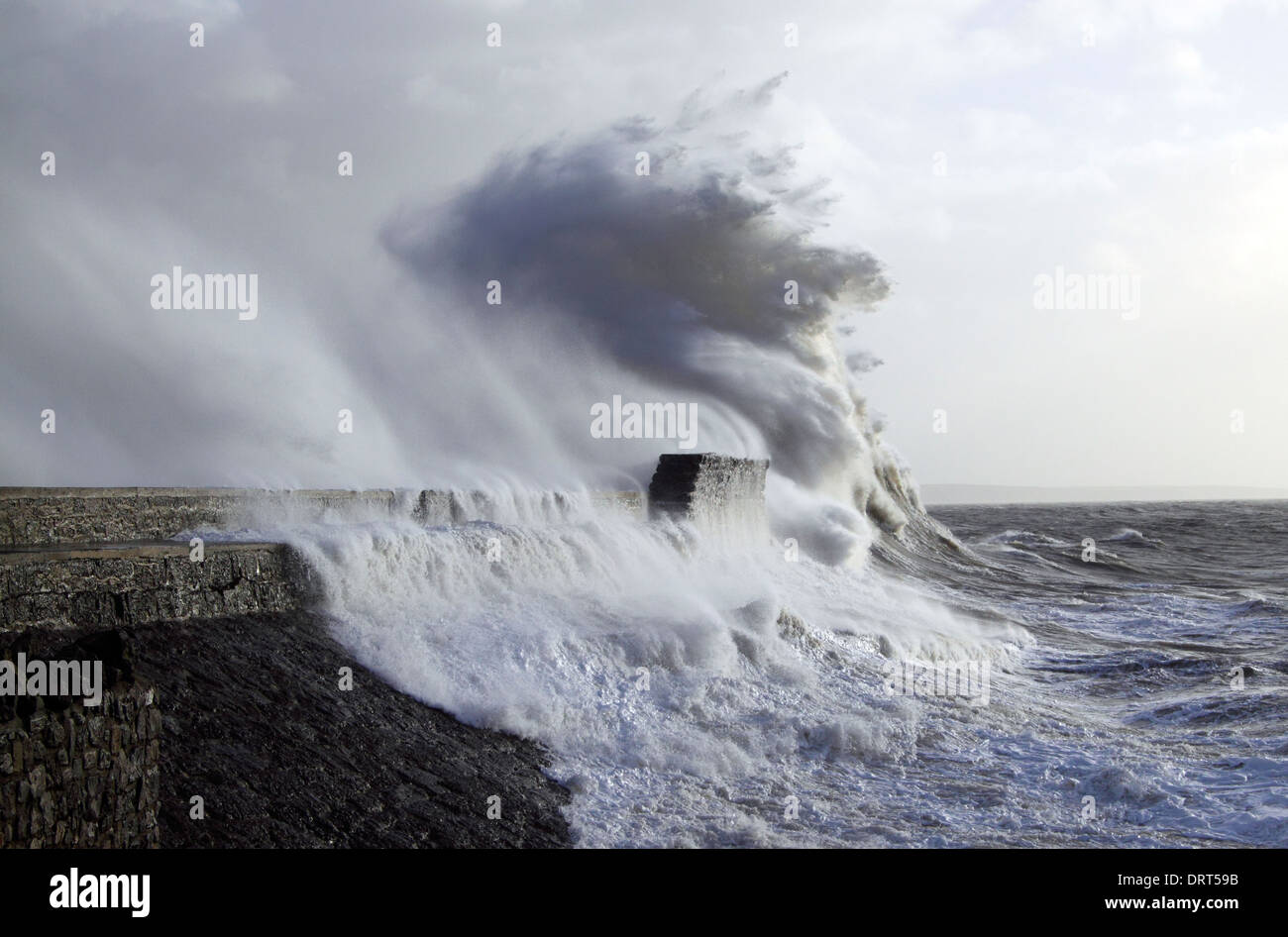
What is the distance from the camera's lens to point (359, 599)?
7.92m

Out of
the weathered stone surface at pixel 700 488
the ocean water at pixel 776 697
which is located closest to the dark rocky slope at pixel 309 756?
the ocean water at pixel 776 697

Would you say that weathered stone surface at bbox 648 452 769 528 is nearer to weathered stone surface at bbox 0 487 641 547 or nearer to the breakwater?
weathered stone surface at bbox 0 487 641 547

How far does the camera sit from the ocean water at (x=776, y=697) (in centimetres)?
681

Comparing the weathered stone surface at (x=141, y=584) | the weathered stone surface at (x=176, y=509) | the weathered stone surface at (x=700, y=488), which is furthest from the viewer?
the weathered stone surface at (x=700, y=488)

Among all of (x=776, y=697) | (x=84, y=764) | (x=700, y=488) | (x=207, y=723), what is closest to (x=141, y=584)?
(x=207, y=723)

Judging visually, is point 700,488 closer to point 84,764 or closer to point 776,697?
point 776,697

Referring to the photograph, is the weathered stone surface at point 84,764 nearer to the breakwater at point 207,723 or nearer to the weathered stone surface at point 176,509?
the breakwater at point 207,723

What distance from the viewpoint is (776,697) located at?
9.06 meters

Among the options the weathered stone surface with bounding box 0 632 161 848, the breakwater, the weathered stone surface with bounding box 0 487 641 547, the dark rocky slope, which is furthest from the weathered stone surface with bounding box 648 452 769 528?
the weathered stone surface with bounding box 0 632 161 848

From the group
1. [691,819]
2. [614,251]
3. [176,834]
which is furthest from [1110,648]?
[176,834]

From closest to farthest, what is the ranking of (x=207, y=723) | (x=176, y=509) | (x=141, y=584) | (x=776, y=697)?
(x=207, y=723) < (x=141, y=584) < (x=176, y=509) < (x=776, y=697)

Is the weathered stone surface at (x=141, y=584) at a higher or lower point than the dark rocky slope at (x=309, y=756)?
higher

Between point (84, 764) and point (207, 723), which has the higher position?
point (84, 764)
